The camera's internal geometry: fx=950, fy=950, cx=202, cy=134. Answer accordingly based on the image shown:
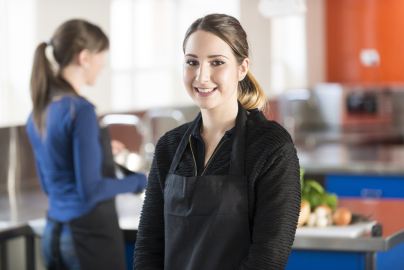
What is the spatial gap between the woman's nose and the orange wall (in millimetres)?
5933

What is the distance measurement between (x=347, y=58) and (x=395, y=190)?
2.94m

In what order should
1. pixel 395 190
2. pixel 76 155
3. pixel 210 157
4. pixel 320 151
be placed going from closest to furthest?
pixel 210 157
pixel 76 155
pixel 395 190
pixel 320 151

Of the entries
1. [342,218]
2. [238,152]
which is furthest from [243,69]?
[342,218]

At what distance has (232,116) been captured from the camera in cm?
203

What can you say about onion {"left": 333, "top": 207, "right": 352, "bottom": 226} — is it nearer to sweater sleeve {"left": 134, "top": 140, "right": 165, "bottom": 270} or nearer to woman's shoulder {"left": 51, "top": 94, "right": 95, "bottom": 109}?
woman's shoulder {"left": 51, "top": 94, "right": 95, "bottom": 109}

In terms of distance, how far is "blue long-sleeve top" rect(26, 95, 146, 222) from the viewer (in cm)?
303

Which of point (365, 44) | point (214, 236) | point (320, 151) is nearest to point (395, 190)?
point (320, 151)

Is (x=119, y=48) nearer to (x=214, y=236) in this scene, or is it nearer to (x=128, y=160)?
(x=128, y=160)

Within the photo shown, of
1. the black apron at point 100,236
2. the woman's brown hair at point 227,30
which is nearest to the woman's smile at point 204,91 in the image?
the woman's brown hair at point 227,30

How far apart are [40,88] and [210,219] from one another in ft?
4.52

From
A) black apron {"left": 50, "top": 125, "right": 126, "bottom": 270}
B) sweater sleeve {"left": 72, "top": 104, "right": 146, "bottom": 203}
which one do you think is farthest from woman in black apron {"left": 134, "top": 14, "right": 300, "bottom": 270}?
black apron {"left": 50, "top": 125, "right": 126, "bottom": 270}

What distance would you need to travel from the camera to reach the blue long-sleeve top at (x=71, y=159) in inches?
119

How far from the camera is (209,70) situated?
6.44ft

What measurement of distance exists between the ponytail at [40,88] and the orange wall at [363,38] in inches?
196
